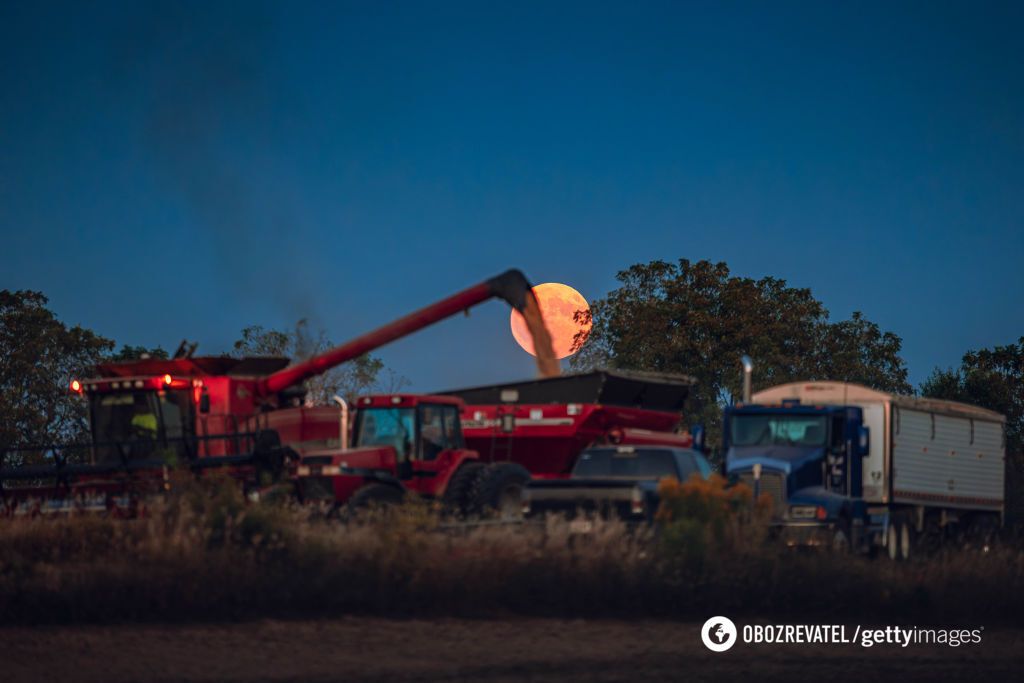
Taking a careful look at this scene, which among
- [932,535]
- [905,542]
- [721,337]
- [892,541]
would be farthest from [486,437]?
[721,337]

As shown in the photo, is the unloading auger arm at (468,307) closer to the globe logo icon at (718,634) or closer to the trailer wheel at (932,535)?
the trailer wheel at (932,535)

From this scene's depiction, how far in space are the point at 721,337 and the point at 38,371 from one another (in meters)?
27.6

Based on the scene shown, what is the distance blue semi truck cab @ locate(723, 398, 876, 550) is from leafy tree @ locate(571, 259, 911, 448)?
25.2m

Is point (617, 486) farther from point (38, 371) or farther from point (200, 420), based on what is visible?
point (38, 371)

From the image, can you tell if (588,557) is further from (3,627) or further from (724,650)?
(3,627)

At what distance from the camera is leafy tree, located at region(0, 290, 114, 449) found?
2088 inches

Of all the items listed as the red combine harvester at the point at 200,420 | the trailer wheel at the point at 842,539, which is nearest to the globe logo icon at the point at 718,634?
the trailer wheel at the point at 842,539

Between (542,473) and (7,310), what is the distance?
115ft

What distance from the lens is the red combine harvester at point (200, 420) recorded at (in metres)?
24.4

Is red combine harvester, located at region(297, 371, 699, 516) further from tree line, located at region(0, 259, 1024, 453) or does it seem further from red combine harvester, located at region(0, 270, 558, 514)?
tree line, located at region(0, 259, 1024, 453)

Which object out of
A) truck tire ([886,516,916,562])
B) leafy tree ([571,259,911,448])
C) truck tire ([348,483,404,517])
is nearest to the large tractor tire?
truck tire ([348,483,404,517])

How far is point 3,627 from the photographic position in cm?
1600

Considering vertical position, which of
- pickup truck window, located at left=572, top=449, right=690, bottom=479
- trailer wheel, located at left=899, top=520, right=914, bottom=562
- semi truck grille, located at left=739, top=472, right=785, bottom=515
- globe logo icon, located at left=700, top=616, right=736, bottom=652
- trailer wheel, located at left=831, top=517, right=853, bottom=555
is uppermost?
pickup truck window, located at left=572, top=449, right=690, bottom=479

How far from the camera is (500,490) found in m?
24.4
